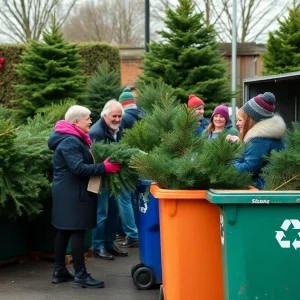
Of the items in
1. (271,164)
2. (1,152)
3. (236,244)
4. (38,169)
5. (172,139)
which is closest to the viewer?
(236,244)

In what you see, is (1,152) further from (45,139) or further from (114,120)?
(114,120)

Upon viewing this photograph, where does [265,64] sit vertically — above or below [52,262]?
above

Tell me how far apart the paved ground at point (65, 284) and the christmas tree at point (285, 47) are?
849 cm

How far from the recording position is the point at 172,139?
Answer: 541 centimetres

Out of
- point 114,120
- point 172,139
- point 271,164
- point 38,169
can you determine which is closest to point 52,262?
point 38,169

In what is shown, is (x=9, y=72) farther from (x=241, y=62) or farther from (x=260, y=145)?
(x=260, y=145)

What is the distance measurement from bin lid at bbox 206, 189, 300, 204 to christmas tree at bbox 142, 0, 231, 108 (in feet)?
29.3

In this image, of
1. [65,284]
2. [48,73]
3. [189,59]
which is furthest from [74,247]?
[48,73]

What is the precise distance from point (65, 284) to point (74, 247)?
519mm

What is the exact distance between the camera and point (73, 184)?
20.5ft

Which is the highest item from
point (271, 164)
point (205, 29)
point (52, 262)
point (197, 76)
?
Result: point (205, 29)

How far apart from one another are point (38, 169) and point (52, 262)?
49.1 inches

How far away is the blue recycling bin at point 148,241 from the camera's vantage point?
6.00m

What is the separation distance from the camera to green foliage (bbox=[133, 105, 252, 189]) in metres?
4.94
